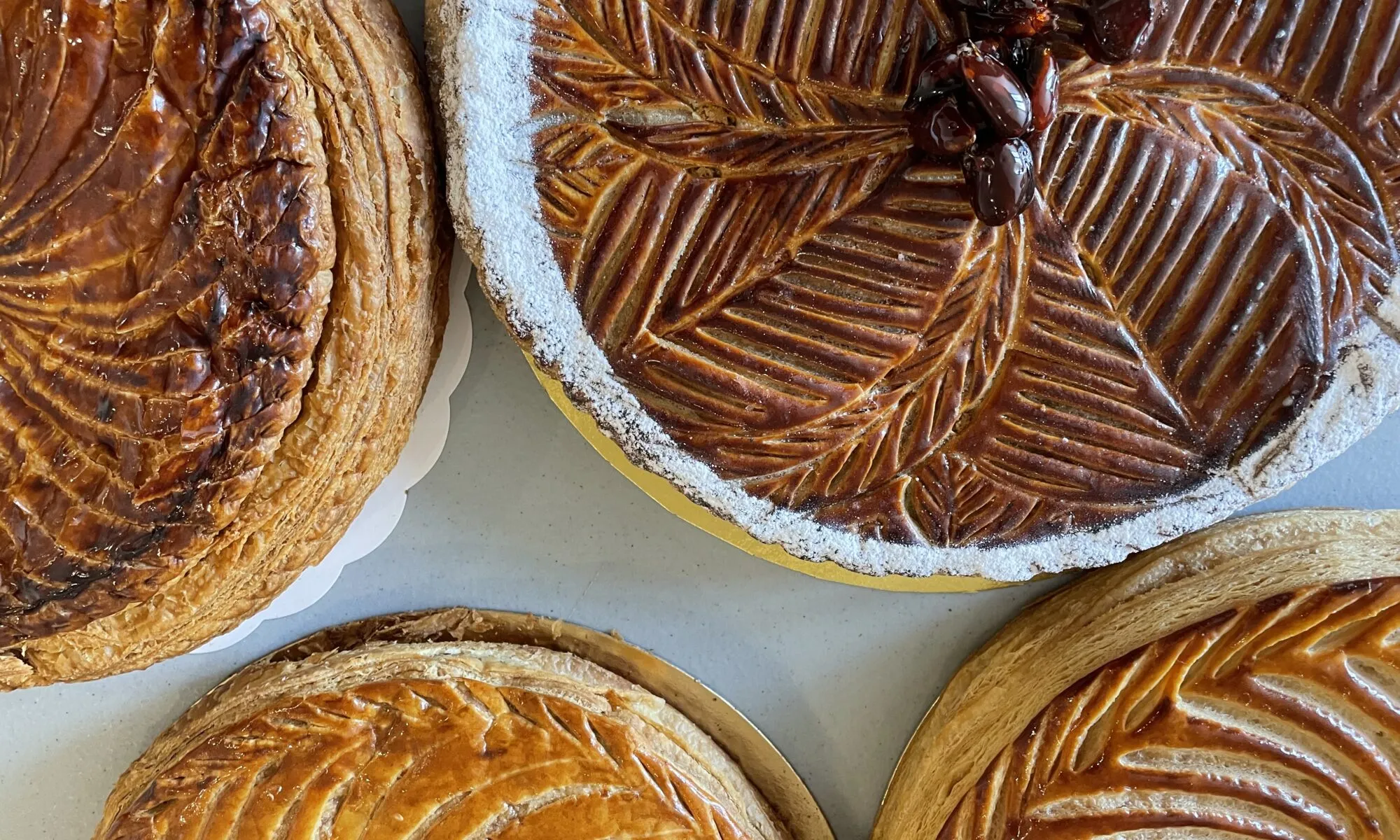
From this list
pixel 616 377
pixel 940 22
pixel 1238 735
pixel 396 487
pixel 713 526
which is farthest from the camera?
pixel 396 487

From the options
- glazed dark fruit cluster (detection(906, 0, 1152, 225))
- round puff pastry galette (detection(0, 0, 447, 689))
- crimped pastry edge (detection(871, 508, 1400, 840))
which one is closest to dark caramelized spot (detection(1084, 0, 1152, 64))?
glazed dark fruit cluster (detection(906, 0, 1152, 225))

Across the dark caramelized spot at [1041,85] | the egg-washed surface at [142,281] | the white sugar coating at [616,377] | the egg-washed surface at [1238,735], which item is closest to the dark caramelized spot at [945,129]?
the dark caramelized spot at [1041,85]

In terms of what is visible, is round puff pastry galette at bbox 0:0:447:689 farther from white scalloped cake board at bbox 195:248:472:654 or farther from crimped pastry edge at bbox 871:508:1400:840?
crimped pastry edge at bbox 871:508:1400:840

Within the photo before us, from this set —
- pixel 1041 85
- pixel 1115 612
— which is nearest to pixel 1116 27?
pixel 1041 85

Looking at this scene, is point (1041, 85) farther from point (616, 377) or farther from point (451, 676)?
point (451, 676)

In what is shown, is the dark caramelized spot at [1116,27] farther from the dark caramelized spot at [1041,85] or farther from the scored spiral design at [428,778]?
the scored spiral design at [428,778]

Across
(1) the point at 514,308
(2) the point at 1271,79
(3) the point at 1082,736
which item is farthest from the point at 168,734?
(2) the point at 1271,79
